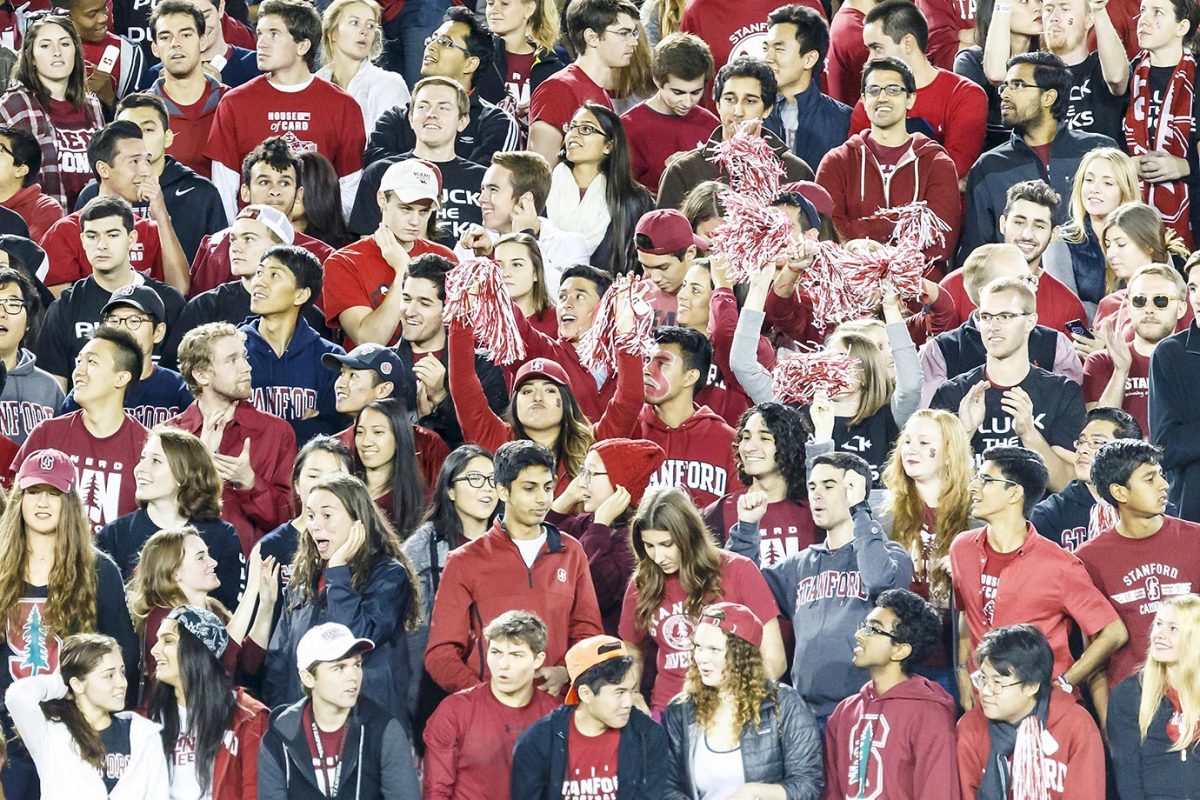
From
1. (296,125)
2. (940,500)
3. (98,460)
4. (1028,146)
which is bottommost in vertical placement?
(940,500)

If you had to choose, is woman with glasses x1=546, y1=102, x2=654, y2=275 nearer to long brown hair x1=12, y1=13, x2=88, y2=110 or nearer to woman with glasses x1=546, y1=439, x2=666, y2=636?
woman with glasses x1=546, y1=439, x2=666, y2=636

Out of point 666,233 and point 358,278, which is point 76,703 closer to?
point 358,278

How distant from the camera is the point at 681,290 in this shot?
968cm

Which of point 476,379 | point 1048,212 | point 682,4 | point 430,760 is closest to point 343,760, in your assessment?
point 430,760

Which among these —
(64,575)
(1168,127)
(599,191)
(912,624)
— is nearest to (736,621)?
(912,624)

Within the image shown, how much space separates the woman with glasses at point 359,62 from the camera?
11.6 m

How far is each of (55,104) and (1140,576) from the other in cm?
570

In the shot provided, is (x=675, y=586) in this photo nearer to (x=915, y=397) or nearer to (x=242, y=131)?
(x=915, y=397)

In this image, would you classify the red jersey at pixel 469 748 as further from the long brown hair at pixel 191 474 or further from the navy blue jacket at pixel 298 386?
the navy blue jacket at pixel 298 386

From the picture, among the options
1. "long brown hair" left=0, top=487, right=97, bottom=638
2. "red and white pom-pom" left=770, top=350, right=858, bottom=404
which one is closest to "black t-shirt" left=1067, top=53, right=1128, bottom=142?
"red and white pom-pom" left=770, top=350, right=858, bottom=404

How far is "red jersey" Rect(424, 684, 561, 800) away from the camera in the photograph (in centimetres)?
791

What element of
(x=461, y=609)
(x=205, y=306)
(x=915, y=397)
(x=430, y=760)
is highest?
(x=205, y=306)

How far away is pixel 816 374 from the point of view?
8898 millimetres

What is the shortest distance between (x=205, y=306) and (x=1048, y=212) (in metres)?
3.44
